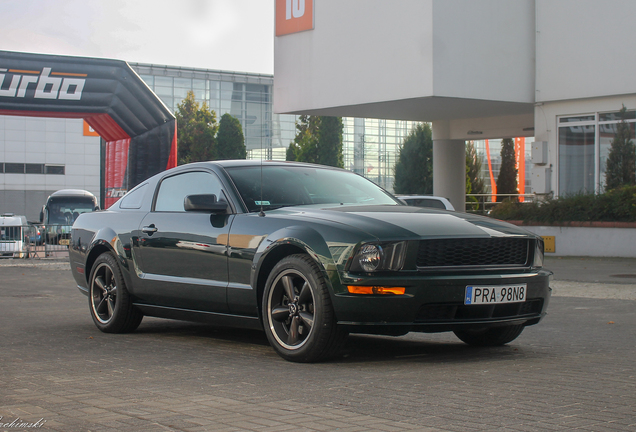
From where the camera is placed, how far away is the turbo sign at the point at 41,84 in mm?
25812

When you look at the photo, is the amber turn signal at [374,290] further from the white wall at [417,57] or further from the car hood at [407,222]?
the white wall at [417,57]

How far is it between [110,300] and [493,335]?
11.8ft

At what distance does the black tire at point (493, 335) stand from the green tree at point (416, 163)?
38744 millimetres

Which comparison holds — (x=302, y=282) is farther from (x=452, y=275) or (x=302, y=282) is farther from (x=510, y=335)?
(x=510, y=335)

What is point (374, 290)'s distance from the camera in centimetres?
548

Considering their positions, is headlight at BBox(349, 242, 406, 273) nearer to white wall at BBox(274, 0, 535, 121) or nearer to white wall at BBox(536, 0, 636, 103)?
white wall at BBox(274, 0, 535, 121)

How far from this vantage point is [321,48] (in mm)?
26391

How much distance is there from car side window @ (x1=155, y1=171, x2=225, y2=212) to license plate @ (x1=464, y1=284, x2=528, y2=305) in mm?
2393

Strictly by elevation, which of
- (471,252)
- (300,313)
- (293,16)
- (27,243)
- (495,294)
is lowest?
(27,243)

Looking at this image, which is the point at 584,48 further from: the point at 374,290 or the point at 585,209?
the point at 374,290

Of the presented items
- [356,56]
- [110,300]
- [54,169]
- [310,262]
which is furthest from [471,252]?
[54,169]

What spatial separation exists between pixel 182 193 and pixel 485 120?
956 inches

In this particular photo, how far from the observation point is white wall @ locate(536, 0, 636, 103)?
21.9m

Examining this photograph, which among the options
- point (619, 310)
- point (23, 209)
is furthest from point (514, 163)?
point (619, 310)
